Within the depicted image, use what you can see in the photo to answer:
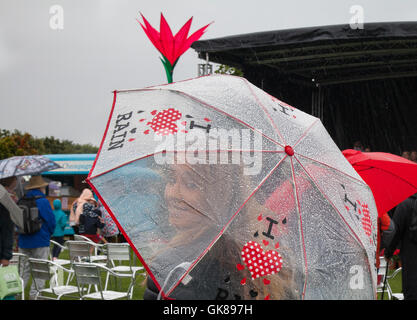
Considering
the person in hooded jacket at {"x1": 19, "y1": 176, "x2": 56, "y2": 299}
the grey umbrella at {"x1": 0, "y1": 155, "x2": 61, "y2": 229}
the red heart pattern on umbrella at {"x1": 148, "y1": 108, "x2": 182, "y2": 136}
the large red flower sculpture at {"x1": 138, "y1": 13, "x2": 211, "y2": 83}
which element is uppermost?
the large red flower sculpture at {"x1": 138, "y1": 13, "x2": 211, "y2": 83}

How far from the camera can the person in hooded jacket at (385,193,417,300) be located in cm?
403

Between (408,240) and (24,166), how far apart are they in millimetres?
5184

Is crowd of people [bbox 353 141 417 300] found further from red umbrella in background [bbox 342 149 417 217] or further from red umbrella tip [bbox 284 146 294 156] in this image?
red umbrella tip [bbox 284 146 294 156]

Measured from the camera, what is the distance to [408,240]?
4.09 metres

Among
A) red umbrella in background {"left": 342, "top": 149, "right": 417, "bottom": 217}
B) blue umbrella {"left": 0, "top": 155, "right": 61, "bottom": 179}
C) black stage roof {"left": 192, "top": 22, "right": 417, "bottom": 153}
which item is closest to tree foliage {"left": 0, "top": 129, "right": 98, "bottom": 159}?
black stage roof {"left": 192, "top": 22, "right": 417, "bottom": 153}

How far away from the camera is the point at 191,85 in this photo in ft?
9.48

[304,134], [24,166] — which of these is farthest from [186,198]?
[24,166]

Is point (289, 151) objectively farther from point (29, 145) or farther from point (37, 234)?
point (29, 145)

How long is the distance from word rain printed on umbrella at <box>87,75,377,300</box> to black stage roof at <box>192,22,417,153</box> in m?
9.15

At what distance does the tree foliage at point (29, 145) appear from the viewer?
186ft

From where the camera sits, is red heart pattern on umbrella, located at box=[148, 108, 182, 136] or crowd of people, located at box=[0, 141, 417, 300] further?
crowd of people, located at box=[0, 141, 417, 300]

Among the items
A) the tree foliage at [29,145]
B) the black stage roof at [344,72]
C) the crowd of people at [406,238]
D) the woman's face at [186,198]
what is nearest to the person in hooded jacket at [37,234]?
the crowd of people at [406,238]

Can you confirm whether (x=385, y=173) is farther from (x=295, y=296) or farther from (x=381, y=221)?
(x=295, y=296)
